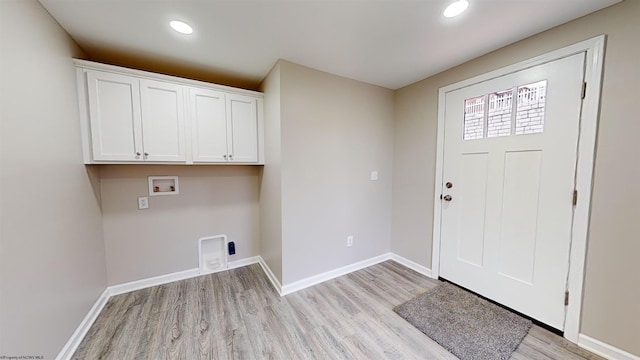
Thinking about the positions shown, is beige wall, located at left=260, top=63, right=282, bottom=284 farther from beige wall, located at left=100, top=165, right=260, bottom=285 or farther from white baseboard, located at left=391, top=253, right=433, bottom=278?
white baseboard, located at left=391, top=253, right=433, bottom=278

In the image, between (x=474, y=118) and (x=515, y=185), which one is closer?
(x=515, y=185)

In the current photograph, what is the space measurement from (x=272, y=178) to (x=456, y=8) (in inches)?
79.3

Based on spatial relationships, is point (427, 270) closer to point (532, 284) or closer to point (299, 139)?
point (532, 284)

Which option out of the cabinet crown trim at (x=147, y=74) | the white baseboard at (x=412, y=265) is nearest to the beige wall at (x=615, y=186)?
the white baseboard at (x=412, y=265)

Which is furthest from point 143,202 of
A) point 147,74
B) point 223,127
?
point 147,74

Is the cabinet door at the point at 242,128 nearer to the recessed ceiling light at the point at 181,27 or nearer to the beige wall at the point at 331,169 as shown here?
the beige wall at the point at 331,169

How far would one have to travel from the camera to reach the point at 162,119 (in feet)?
6.76

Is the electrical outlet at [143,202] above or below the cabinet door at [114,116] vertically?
below

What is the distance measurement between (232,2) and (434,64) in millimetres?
1884

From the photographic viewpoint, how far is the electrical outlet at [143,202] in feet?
7.38

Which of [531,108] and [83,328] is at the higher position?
[531,108]

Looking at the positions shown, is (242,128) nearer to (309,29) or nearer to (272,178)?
(272,178)

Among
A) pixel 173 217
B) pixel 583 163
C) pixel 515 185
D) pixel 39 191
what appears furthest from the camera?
pixel 173 217

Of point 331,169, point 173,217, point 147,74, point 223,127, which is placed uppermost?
point 147,74
